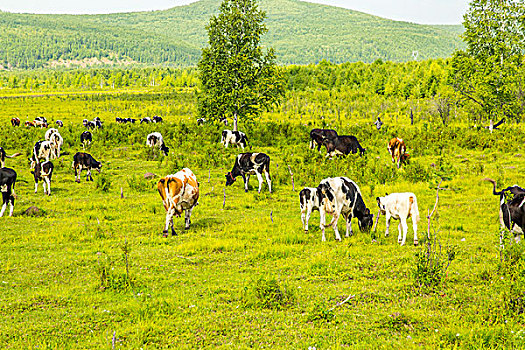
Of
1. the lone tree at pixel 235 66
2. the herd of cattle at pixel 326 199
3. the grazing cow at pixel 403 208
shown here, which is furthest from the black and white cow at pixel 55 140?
the grazing cow at pixel 403 208

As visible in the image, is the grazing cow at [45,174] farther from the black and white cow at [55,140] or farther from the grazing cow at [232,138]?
the grazing cow at [232,138]

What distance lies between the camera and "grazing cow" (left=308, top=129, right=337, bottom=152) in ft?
92.6

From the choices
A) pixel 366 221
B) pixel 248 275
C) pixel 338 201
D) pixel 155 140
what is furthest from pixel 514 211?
pixel 155 140

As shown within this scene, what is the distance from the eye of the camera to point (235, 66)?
35.1m

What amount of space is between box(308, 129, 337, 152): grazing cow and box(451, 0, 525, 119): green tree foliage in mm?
14057

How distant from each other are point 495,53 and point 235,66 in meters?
20.7

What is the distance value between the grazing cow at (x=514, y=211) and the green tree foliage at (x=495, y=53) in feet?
87.6

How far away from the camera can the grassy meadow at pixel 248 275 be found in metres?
7.31

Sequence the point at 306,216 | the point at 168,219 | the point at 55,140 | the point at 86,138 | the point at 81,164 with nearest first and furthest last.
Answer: the point at 168,219 < the point at 306,216 < the point at 81,164 < the point at 55,140 < the point at 86,138

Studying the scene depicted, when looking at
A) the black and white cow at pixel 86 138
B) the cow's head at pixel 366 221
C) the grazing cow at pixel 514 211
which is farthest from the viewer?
the black and white cow at pixel 86 138

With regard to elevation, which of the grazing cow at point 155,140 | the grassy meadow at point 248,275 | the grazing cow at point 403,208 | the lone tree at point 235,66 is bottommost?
the grassy meadow at point 248,275

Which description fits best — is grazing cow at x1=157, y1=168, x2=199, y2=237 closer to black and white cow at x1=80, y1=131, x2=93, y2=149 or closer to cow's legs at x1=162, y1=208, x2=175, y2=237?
cow's legs at x1=162, y1=208, x2=175, y2=237

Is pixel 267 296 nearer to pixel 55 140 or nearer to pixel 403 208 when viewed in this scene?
pixel 403 208

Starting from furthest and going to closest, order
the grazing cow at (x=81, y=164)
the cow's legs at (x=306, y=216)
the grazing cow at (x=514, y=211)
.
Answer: the grazing cow at (x=81, y=164), the cow's legs at (x=306, y=216), the grazing cow at (x=514, y=211)
